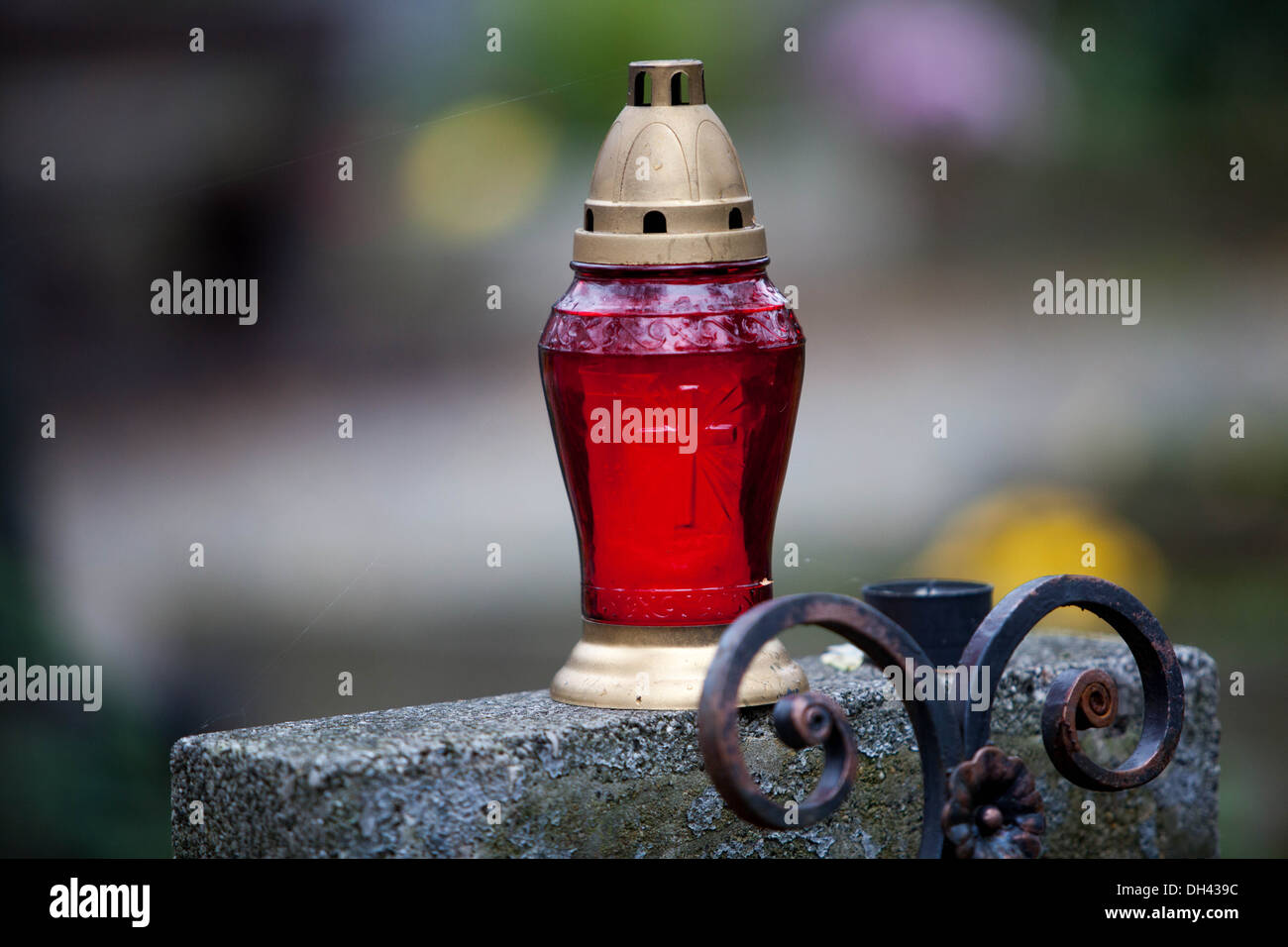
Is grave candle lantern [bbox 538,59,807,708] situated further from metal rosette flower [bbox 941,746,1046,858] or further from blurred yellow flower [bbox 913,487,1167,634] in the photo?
blurred yellow flower [bbox 913,487,1167,634]

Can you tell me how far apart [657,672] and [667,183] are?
37 centimetres

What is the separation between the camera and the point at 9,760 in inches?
90.0

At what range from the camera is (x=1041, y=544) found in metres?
2.89

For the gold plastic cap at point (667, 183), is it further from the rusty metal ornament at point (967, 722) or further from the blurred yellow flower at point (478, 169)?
the blurred yellow flower at point (478, 169)

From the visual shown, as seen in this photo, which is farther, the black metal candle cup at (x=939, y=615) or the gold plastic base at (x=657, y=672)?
the black metal candle cup at (x=939, y=615)

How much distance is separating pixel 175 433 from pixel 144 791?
2.52 feet

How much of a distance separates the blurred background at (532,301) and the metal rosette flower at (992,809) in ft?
4.98

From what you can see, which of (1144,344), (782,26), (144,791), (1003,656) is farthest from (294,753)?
(1144,344)

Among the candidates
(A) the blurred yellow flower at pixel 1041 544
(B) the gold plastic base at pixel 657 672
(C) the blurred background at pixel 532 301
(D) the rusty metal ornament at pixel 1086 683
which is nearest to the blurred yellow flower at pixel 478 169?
(C) the blurred background at pixel 532 301

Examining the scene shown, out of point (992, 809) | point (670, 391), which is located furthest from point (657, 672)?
point (992, 809)

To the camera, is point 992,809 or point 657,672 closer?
point 992,809

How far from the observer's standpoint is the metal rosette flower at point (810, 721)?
3.19ft

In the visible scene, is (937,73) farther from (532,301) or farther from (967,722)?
(967,722)

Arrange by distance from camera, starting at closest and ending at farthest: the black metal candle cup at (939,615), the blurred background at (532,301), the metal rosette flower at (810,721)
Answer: the metal rosette flower at (810,721), the black metal candle cup at (939,615), the blurred background at (532,301)
